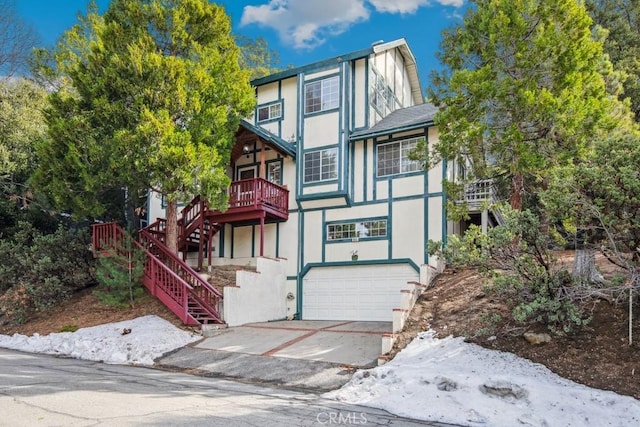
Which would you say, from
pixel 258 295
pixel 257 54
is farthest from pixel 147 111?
pixel 257 54

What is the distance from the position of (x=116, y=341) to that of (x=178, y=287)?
2.15 metres

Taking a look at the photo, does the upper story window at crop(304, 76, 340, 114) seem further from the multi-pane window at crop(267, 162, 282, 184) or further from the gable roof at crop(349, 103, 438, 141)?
the multi-pane window at crop(267, 162, 282, 184)

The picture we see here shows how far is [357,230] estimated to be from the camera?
15469mm

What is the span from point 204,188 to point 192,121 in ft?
6.38

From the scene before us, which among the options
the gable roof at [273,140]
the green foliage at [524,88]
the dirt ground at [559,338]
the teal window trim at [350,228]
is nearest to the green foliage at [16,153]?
the gable roof at [273,140]

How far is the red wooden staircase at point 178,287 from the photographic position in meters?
12.1

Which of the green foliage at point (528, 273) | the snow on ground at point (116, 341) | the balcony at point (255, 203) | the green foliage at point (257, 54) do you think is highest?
the green foliage at point (257, 54)

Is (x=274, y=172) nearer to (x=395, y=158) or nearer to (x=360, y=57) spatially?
(x=395, y=158)

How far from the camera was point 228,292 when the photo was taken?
1268 cm

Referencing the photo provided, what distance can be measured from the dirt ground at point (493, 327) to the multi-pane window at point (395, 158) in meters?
4.13

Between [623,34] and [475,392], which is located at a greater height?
[623,34]

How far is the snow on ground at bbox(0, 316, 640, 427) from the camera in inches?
217

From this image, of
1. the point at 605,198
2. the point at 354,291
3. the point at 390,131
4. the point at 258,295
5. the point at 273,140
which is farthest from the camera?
the point at 273,140

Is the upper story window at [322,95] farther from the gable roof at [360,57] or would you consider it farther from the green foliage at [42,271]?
the green foliage at [42,271]
